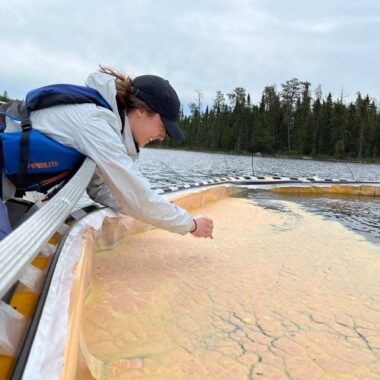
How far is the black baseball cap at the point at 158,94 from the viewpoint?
219 cm

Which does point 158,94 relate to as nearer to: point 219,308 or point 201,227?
point 201,227

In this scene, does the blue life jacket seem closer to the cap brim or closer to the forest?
the cap brim

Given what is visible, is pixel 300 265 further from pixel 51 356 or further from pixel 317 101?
pixel 317 101

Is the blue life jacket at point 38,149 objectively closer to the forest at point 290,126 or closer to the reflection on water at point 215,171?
the reflection on water at point 215,171

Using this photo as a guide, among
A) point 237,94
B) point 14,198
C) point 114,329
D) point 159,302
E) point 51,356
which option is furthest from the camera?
point 237,94

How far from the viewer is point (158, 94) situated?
86.2 inches

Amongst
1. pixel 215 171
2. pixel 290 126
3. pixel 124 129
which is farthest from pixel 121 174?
pixel 290 126

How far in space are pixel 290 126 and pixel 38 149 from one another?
79.2m

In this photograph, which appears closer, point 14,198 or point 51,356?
point 51,356

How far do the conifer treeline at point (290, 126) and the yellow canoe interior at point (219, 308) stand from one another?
59429 mm

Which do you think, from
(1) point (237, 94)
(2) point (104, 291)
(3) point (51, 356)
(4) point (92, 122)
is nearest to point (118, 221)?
(2) point (104, 291)

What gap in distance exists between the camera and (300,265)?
10.2ft

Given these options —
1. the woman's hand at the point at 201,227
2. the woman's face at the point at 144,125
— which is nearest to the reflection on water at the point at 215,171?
the woman's hand at the point at 201,227

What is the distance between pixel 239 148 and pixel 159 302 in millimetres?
77372
